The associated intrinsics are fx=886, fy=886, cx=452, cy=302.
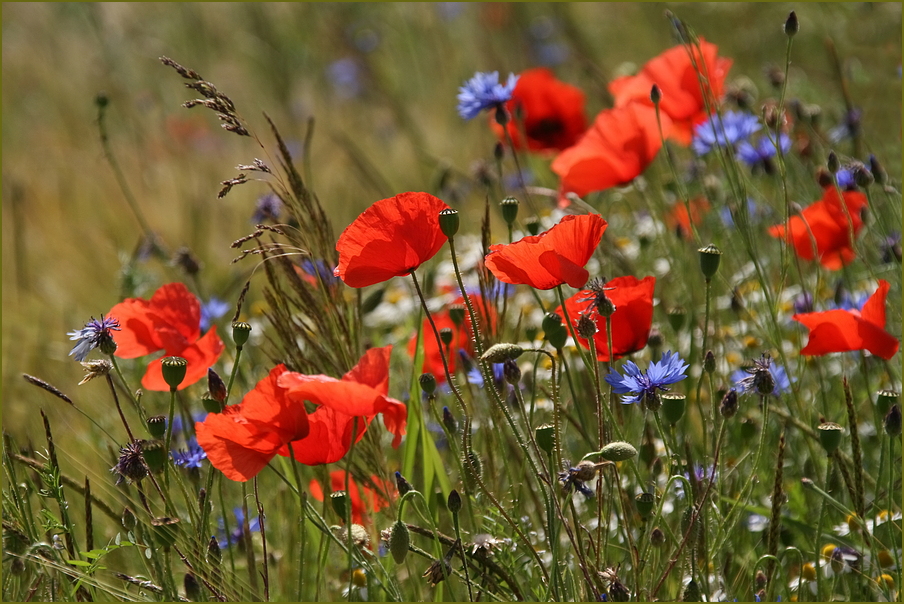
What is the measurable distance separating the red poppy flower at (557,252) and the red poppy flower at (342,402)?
0.63ft

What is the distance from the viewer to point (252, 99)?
19.2ft

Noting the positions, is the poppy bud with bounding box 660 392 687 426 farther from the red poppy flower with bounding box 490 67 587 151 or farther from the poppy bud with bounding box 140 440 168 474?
the red poppy flower with bounding box 490 67 587 151

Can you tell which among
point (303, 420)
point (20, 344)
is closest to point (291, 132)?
point (20, 344)

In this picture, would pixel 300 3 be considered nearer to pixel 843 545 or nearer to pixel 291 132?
pixel 291 132

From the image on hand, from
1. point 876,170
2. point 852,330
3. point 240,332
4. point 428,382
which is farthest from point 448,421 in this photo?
point 876,170

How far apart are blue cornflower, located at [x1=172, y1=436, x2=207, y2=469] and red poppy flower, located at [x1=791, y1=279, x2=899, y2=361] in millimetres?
906

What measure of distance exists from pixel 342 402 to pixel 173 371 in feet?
0.84

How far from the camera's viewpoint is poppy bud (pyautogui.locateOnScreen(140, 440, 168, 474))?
1114 millimetres

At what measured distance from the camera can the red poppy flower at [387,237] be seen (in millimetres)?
1089

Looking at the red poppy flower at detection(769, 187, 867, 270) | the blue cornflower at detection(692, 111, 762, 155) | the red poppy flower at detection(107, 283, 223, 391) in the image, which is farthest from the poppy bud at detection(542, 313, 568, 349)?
the blue cornflower at detection(692, 111, 762, 155)

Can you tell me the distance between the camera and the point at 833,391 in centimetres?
193

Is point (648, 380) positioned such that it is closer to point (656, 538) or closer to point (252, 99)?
point (656, 538)

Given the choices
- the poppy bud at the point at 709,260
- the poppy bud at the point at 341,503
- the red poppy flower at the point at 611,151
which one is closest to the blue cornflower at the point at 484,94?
the red poppy flower at the point at 611,151

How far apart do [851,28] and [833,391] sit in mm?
2330
